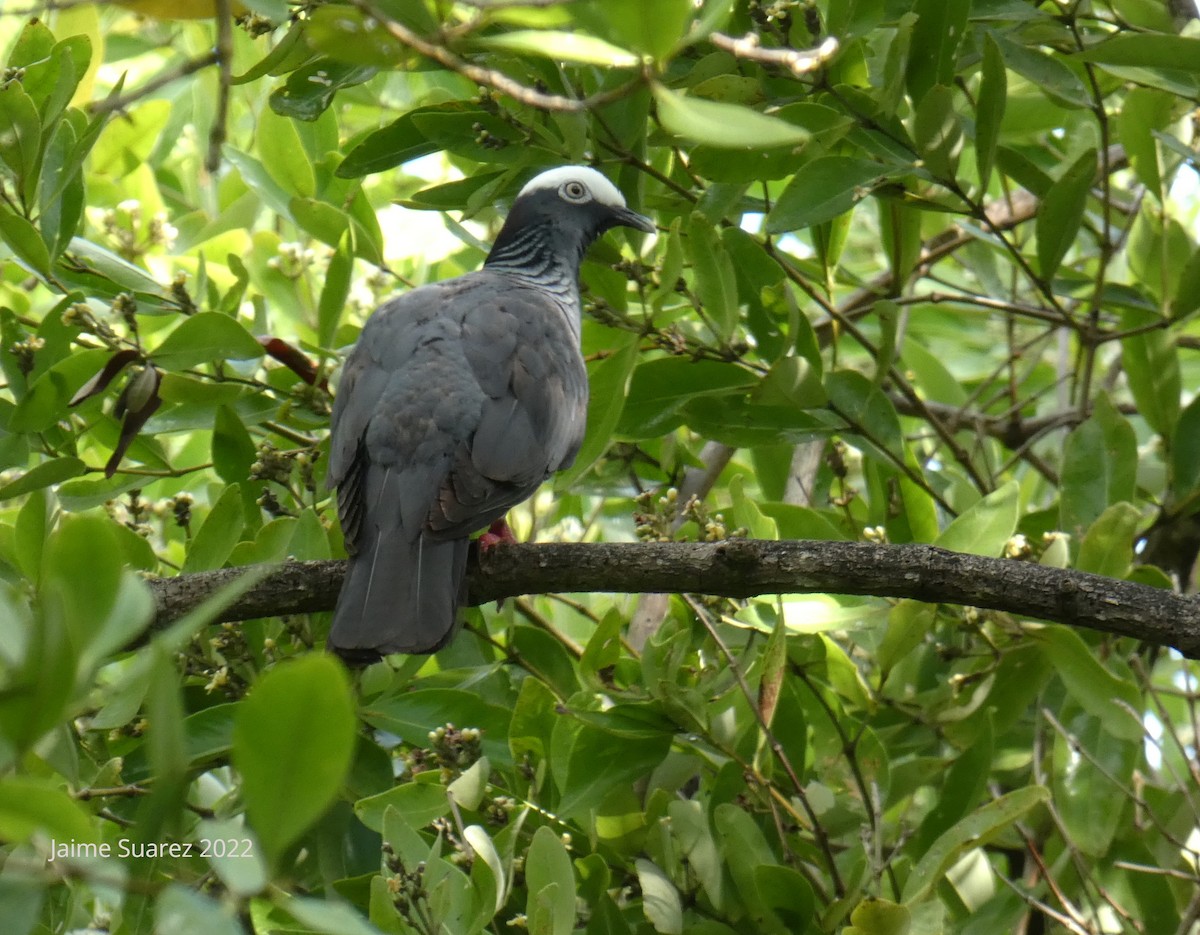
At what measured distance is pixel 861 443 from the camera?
3898 mm

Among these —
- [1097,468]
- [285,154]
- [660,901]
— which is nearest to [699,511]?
[660,901]

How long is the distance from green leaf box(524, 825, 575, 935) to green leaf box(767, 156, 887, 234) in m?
1.76

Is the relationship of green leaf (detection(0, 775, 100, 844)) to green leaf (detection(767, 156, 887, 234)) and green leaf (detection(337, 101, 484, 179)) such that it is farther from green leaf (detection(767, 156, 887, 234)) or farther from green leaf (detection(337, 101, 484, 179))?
green leaf (detection(337, 101, 484, 179))

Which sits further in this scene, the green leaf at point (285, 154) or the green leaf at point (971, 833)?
the green leaf at point (285, 154)

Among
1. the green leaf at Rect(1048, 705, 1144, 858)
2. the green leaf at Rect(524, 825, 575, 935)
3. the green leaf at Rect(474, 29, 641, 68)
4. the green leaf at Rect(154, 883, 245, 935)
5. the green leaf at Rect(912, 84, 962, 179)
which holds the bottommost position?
the green leaf at Rect(1048, 705, 1144, 858)

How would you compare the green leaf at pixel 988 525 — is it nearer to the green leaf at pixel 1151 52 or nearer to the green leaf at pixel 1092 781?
the green leaf at pixel 1092 781

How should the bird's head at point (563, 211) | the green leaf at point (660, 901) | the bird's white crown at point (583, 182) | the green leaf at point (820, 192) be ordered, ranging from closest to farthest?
the green leaf at point (660, 901), the green leaf at point (820, 192), the bird's white crown at point (583, 182), the bird's head at point (563, 211)

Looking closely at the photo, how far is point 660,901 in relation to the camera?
10.3 feet

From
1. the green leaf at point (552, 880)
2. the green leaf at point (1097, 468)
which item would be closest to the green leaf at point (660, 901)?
the green leaf at point (552, 880)

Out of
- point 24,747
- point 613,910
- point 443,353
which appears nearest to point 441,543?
point 443,353

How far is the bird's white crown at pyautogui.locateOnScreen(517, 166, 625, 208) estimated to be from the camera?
182 inches

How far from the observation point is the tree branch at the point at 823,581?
2.66 metres

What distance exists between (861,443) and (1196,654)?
141cm

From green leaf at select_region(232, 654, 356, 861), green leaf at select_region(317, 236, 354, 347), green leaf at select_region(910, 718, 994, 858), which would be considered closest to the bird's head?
green leaf at select_region(317, 236, 354, 347)
